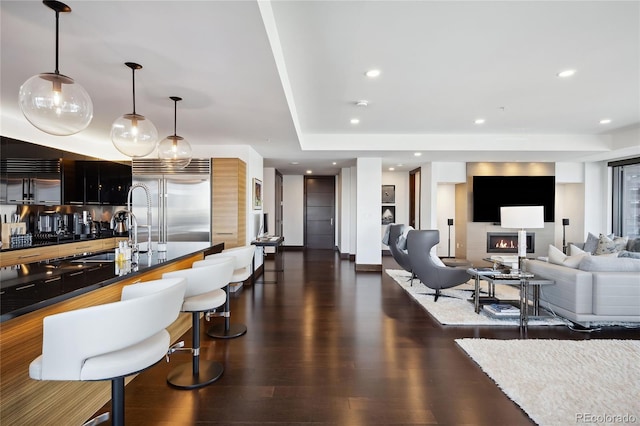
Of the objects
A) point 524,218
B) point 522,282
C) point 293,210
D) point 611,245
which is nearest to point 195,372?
point 522,282

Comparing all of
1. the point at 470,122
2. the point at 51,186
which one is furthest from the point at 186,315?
the point at 470,122

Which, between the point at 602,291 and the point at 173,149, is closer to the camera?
the point at 173,149

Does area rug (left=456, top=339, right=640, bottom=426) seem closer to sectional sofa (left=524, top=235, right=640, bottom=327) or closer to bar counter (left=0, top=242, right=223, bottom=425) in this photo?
sectional sofa (left=524, top=235, right=640, bottom=327)

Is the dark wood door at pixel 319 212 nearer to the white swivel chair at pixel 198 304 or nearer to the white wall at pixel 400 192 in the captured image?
the white wall at pixel 400 192

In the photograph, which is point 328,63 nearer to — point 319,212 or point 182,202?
point 182,202

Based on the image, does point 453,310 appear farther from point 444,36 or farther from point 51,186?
point 51,186

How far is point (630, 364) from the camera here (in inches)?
106

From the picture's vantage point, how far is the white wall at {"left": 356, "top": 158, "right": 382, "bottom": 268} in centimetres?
712

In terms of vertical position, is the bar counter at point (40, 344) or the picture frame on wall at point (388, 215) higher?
the picture frame on wall at point (388, 215)

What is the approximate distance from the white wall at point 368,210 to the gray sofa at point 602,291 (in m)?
3.86

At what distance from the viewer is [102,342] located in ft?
4.40

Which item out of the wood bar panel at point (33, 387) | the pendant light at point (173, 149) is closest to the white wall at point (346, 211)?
the pendant light at point (173, 149)

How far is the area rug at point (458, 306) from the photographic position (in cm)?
373
